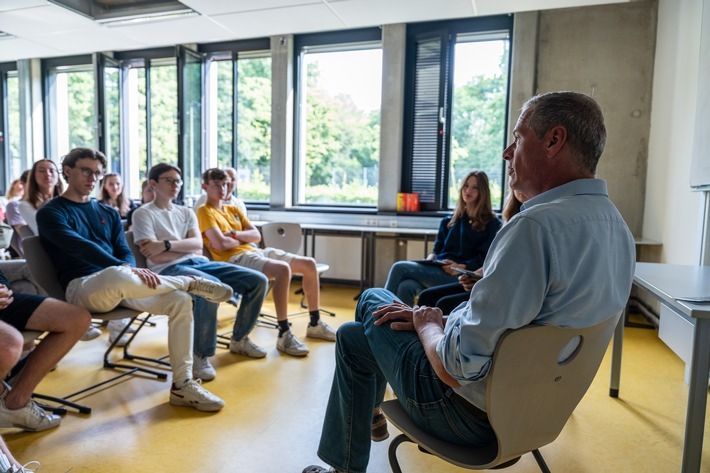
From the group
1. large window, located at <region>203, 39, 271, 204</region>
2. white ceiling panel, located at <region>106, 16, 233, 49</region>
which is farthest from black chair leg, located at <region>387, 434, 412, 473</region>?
large window, located at <region>203, 39, 271, 204</region>

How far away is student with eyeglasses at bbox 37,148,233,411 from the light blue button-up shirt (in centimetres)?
167

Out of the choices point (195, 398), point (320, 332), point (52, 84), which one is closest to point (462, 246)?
point (320, 332)

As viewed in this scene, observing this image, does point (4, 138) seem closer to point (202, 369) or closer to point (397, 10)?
point (397, 10)

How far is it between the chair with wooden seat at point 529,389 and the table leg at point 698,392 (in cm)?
51

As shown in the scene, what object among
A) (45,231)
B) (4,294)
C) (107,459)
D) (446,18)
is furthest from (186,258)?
(446,18)

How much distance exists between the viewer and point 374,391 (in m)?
1.50

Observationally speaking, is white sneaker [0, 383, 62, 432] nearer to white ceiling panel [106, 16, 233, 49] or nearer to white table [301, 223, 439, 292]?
white table [301, 223, 439, 292]

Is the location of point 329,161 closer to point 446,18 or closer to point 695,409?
point 446,18

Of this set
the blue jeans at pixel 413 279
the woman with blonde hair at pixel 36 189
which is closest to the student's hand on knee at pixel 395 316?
the blue jeans at pixel 413 279

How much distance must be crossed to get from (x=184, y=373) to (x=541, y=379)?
1.83 m

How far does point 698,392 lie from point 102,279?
7.67 feet

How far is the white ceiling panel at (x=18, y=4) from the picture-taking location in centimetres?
461

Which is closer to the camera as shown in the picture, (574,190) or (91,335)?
(574,190)

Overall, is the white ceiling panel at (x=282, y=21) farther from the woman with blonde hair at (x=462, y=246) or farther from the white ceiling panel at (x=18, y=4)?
the woman with blonde hair at (x=462, y=246)
